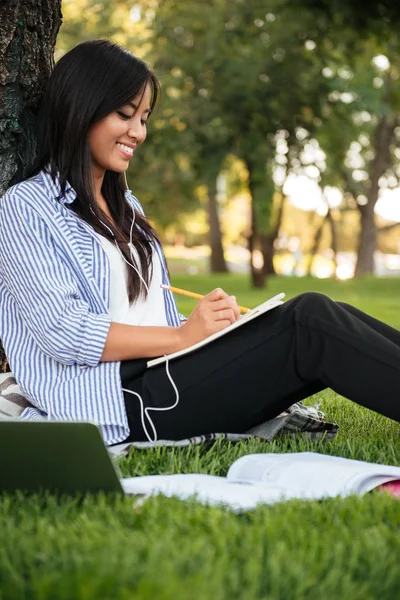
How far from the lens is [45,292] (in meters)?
2.83

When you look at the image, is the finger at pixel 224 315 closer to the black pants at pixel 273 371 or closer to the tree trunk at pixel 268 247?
the black pants at pixel 273 371

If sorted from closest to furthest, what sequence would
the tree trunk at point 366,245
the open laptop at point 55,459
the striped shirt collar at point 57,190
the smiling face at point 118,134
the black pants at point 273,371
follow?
the open laptop at point 55,459 < the black pants at point 273,371 < the striped shirt collar at point 57,190 < the smiling face at point 118,134 < the tree trunk at point 366,245

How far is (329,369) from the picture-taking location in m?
2.77

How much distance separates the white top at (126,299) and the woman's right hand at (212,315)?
32cm

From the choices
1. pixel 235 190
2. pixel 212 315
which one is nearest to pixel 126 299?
pixel 212 315

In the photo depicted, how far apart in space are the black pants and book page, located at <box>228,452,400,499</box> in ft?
0.84

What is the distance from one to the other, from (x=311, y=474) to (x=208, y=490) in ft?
0.97

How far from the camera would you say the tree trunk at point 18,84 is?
3473 mm

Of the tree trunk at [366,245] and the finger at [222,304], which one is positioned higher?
the finger at [222,304]

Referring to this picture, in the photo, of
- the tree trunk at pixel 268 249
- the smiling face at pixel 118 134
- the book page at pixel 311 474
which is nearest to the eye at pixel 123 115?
the smiling face at pixel 118 134

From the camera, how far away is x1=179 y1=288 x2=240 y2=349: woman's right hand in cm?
284

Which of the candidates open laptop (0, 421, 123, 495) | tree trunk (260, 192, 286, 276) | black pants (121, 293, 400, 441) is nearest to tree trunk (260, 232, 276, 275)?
tree trunk (260, 192, 286, 276)

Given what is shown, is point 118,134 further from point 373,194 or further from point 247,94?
point 373,194

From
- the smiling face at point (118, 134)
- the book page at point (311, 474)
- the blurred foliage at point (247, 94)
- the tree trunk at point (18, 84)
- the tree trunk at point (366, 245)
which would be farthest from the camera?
the tree trunk at point (366, 245)
